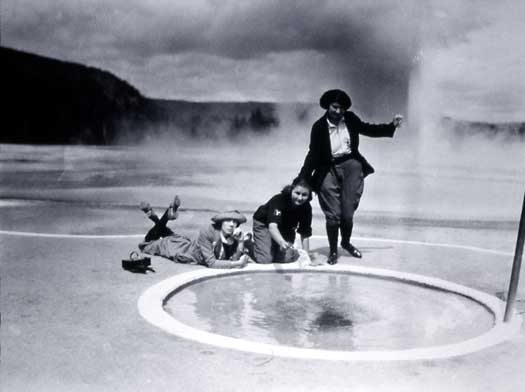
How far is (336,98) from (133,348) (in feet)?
13.0

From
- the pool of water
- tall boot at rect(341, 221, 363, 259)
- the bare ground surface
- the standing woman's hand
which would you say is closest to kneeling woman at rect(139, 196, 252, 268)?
the bare ground surface

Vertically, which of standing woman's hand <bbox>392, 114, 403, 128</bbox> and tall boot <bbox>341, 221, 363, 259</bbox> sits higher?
standing woman's hand <bbox>392, 114, 403, 128</bbox>

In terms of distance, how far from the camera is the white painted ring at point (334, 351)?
4.07 m

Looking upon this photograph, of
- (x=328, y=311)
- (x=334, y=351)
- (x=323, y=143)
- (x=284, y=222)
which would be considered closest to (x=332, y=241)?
(x=284, y=222)

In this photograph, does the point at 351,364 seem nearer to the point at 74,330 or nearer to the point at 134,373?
the point at 134,373

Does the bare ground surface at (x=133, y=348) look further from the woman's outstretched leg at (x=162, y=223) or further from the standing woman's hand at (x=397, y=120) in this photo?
the standing woman's hand at (x=397, y=120)

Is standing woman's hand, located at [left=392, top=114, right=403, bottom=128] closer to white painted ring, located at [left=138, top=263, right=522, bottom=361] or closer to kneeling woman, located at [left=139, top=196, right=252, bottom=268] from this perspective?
white painted ring, located at [left=138, top=263, right=522, bottom=361]

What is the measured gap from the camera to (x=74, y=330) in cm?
451

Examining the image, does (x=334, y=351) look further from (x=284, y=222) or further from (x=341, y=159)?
(x=341, y=159)

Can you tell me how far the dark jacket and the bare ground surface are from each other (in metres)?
1.12

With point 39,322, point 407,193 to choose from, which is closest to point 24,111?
point 407,193

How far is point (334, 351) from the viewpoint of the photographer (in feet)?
13.6

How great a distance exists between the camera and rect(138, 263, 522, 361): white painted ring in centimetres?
407

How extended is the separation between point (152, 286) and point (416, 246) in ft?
14.1
